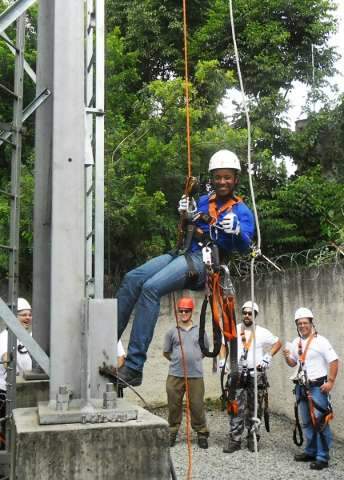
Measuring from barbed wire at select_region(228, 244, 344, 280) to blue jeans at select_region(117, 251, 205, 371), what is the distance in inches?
216

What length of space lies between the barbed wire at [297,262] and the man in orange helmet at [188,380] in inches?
53.2

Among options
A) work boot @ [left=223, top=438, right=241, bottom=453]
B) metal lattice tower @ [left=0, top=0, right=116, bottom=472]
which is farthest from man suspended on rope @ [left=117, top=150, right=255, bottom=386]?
work boot @ [left=223, top=438, right=241, bottom=453]

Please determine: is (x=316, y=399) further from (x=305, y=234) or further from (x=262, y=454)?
(x=305, y=234)

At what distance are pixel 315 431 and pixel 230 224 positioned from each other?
4.96 metres

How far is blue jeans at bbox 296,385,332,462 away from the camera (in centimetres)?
821

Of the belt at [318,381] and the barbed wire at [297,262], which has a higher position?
the barbed wire at [297,262]

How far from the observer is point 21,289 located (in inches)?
505

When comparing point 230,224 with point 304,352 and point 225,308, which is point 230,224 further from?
point 304,352

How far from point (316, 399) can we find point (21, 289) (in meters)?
6.70

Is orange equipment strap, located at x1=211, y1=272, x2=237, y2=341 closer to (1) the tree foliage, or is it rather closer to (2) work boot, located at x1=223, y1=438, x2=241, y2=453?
(1) the tree foliage

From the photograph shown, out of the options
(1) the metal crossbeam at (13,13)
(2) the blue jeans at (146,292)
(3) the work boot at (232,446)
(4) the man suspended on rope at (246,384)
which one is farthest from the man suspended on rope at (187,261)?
(3) the work boot at (232,446)

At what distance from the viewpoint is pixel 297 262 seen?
12148 mm

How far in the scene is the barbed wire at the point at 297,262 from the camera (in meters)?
9.82

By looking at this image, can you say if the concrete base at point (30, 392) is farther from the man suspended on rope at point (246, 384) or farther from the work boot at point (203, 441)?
the work boot at point (203, 441)
